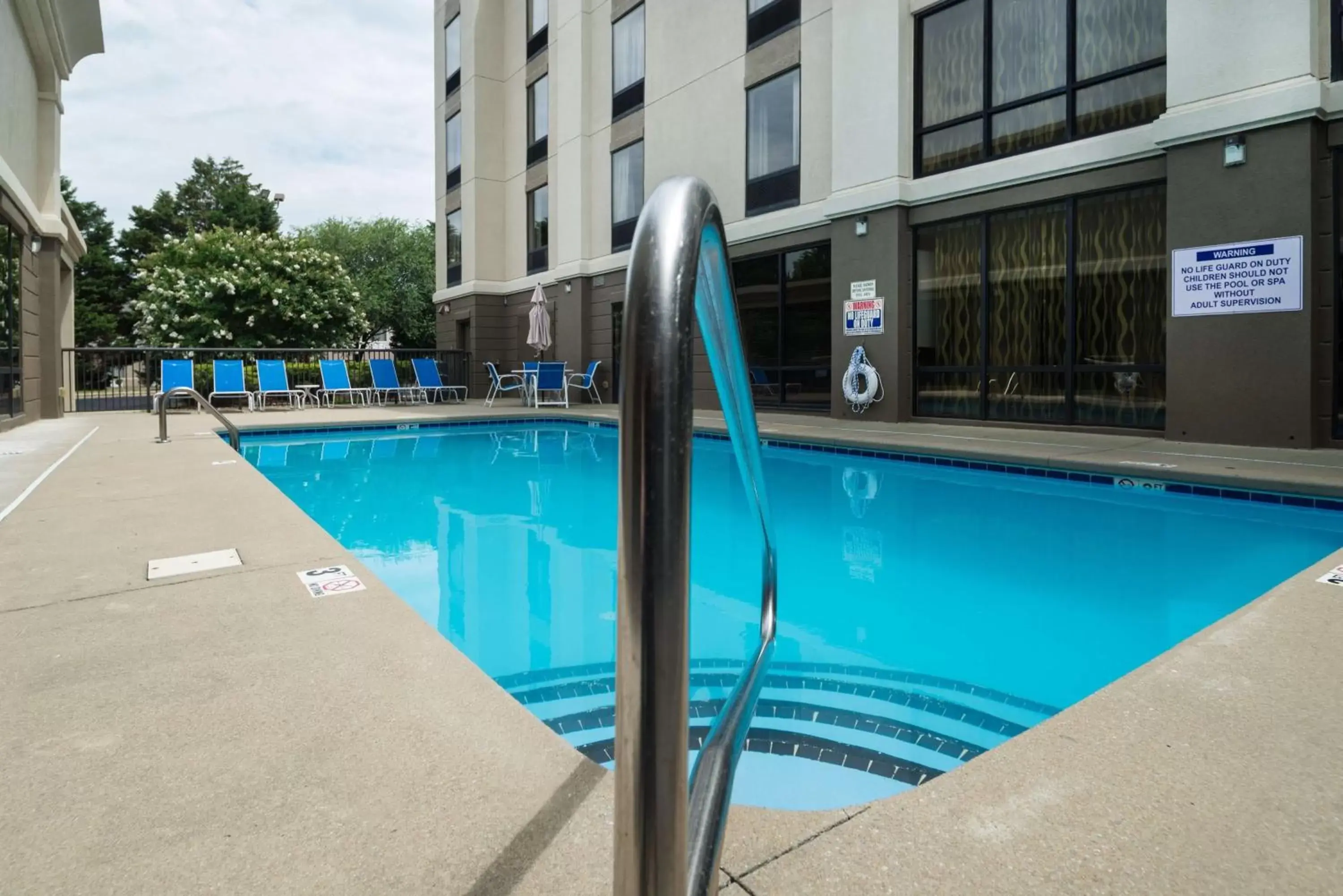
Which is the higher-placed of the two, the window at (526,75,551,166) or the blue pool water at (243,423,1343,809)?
the window at (526,75,551,166)

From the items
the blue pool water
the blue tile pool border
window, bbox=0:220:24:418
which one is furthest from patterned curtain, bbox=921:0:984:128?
window, bbox=0:220:24:418

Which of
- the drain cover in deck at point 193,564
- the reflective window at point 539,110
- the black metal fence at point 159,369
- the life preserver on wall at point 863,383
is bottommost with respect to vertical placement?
the drain cover in deck at point 193,564

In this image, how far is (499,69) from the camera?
56.0 feet

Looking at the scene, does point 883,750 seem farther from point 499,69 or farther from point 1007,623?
point 499,69

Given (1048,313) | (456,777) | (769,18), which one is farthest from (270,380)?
(456,777)

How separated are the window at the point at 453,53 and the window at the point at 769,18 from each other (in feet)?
28.9

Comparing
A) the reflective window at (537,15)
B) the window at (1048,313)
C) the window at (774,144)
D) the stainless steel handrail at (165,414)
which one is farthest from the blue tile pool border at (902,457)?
the reflective window at (537,15)

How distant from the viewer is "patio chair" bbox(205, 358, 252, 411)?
12211mm

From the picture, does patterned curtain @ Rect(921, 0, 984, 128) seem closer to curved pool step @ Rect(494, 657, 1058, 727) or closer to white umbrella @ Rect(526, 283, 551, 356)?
white umbrella @ Rect(526, 283, 551, 356)

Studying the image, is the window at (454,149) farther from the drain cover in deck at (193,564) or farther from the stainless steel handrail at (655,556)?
the stainless steel handrail at (655,556)

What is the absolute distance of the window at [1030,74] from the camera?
7.27m

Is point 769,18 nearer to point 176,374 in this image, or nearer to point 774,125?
point 774,125

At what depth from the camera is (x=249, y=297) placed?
19484mm

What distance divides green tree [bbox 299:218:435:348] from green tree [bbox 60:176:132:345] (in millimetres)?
8190
